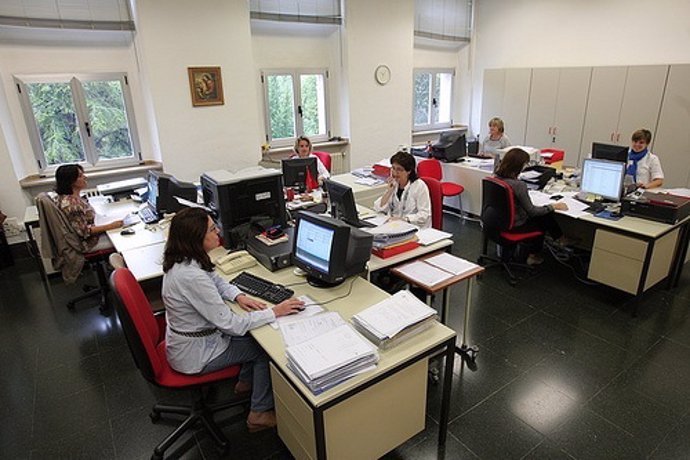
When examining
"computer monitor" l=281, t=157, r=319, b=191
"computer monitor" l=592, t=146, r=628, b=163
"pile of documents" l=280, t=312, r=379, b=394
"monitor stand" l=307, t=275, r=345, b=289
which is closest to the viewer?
"pile of documents" l=280, t=312, r=379, b=394

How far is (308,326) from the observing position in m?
2.01

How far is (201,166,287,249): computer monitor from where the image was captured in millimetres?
2885


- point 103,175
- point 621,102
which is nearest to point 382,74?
point 621,102

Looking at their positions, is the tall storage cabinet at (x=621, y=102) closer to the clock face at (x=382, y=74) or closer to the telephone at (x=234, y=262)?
the clock face at (x=382, y=74)

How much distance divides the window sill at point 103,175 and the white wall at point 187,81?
336mm

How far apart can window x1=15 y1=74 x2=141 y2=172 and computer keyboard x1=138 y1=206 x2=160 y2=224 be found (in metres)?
1.75

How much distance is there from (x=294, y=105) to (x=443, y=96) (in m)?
3.28

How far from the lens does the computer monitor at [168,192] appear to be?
366cm

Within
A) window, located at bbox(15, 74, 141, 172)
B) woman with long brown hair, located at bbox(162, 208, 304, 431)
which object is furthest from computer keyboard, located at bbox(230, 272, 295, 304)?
window, located at bbox(15, 74, 141, 172)

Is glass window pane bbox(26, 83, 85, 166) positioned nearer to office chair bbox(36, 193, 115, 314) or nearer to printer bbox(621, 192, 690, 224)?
office chair bbox(36, 193, 115, 314)

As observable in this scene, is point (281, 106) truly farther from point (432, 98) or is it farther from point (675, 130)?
point (675, 130)

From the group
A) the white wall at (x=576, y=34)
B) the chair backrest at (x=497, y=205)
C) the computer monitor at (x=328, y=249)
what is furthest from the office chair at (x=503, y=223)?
the white wall at (x=576, y=34)

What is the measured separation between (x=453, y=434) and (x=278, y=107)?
510 cm

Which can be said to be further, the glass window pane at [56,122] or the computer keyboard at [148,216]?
the glass window pane at [56,122]
